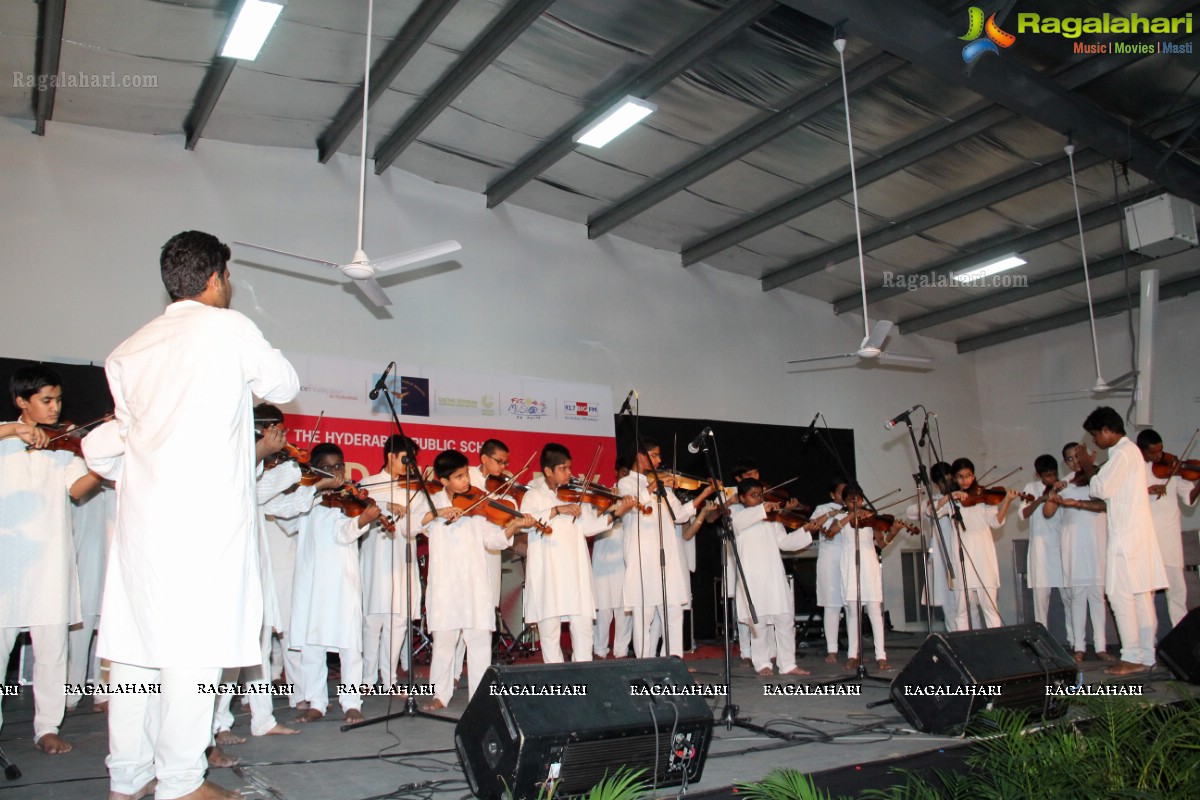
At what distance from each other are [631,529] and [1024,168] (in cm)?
580

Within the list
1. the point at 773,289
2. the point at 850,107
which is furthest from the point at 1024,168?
the point at 773,289

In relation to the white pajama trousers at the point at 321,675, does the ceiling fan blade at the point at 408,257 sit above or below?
above

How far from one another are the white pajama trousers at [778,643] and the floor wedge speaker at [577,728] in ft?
13.6

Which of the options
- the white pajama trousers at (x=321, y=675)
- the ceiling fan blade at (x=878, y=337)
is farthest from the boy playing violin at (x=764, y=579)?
the white pajama trousers at (x=321, y=675)

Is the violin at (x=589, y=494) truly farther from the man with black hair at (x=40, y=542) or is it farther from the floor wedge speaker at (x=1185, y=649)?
the floor wedge speaker at (x=1185, y=649)

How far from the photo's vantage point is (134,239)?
25.7 ft

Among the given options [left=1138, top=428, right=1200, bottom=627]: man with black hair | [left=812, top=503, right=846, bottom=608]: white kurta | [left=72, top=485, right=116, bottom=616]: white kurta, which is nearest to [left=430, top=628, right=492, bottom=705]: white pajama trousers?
[left=72, top=485, right=116, bottom=616]: white kurta

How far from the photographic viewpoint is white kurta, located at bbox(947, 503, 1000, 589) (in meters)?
8.59

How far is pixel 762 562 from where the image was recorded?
7520 millimetres

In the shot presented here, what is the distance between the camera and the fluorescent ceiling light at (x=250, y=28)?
6.01 metres

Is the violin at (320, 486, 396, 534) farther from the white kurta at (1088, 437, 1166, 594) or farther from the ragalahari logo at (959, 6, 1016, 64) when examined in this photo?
the ragalahari logo at (959, 6, 1016, 64)

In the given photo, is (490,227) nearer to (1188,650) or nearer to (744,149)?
(744,149)

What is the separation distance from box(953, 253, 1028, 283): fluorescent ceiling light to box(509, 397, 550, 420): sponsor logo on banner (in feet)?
18.5

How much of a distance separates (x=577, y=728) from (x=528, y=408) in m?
6.59
